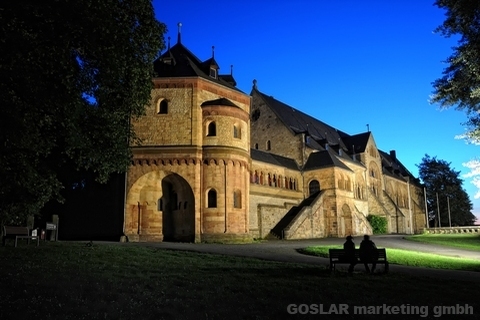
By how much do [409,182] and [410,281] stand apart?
217 ft

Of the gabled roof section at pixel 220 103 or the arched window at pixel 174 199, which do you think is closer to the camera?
the gabled roof section at pixel 220 103

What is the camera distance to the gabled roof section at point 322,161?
42469 millimetres

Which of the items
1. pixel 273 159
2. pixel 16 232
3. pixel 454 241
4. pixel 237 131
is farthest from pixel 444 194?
pixel 16 232

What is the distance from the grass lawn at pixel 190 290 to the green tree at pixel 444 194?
68.7m

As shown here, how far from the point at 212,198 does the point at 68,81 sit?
56.6ft

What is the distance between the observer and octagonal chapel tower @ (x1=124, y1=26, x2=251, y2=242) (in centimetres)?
2756

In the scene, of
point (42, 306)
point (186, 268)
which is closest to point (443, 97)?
point (186, 268)

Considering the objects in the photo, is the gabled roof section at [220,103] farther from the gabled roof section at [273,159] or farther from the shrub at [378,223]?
the shrub at [378,223]

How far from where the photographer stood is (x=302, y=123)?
173 feet

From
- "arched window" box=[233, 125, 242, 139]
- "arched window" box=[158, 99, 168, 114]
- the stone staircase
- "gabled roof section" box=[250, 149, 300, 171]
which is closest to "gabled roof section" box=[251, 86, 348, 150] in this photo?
"gabled roof section" box=[250, 149, 300, 171]

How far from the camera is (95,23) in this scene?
11.8 metres

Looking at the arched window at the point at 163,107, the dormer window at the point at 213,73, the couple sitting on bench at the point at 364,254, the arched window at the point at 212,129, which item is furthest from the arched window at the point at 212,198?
the couple sitting on bench at the point at 364,254

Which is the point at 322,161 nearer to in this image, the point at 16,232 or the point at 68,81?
the point at 16,232

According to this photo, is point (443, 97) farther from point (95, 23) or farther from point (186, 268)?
point (95, 23)
